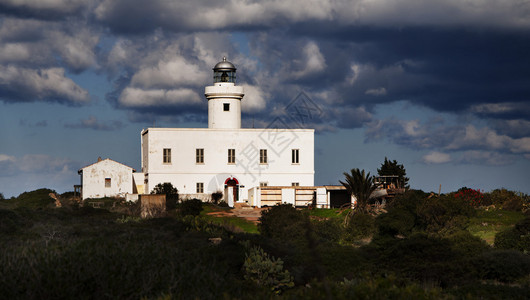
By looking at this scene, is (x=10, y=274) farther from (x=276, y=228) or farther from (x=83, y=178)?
(x=83, y=178)

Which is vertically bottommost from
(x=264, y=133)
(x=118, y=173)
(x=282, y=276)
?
(x=282, y=276)

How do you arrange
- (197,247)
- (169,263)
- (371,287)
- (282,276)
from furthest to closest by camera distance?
(197,247)
(282,276)
(169,263)
(371,287)

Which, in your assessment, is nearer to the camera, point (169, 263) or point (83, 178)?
point (169, 263)

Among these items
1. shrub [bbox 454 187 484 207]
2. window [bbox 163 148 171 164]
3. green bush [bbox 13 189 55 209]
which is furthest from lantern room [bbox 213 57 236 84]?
shrub [bbox 454 187 484 207]

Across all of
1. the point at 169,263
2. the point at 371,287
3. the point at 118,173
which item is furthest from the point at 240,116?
the point at 371,287

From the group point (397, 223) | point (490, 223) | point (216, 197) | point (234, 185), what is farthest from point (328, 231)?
point (234, 185)

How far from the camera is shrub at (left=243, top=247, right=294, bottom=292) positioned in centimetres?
1271

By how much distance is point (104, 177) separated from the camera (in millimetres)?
45688

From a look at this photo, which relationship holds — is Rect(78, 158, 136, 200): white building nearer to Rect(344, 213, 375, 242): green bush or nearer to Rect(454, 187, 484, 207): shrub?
Rect(454, 187, 484, 207): shrub

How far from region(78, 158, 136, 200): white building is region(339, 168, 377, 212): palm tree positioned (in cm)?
2217

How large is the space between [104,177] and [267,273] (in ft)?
114

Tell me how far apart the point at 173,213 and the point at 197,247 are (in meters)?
14.4

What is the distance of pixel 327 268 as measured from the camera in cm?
1401

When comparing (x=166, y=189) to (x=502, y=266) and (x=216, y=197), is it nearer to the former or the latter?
(x=216, y=197)
